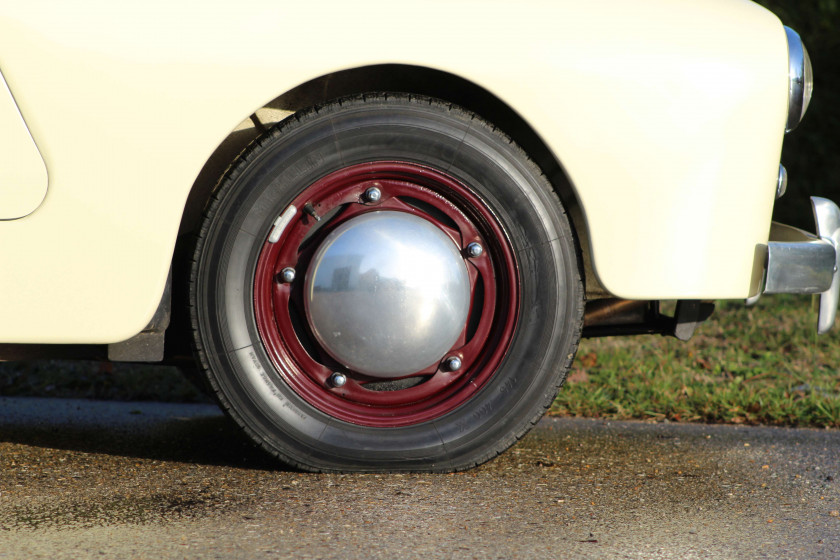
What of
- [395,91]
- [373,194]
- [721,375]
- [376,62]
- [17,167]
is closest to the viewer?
[17,167]

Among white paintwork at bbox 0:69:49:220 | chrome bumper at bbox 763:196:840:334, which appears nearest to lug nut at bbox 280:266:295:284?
white paintwork at bbox 0:69:49:220

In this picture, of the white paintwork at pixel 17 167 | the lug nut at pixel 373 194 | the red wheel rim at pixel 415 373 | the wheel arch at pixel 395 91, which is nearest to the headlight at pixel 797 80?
the wheel arch at pixel 395 91

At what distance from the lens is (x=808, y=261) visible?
2139 millimetres

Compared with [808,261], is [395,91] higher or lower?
higher

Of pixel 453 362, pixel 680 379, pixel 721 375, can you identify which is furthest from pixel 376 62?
pixel 721 375

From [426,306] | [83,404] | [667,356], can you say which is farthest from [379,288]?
[667,356]

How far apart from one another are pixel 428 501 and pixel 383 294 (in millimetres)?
467

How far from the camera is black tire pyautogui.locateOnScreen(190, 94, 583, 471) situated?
2033 mm

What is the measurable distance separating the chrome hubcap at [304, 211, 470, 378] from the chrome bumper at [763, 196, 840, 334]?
75 cm

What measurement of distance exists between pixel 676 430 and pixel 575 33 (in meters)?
1.35

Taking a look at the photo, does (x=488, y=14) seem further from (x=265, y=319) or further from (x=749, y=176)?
(x=265, y=319)

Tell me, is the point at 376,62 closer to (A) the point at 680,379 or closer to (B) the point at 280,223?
(B) the point at 280,223

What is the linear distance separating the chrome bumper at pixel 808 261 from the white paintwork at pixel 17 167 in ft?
5.43

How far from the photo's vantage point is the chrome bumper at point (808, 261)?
212 centimetres
